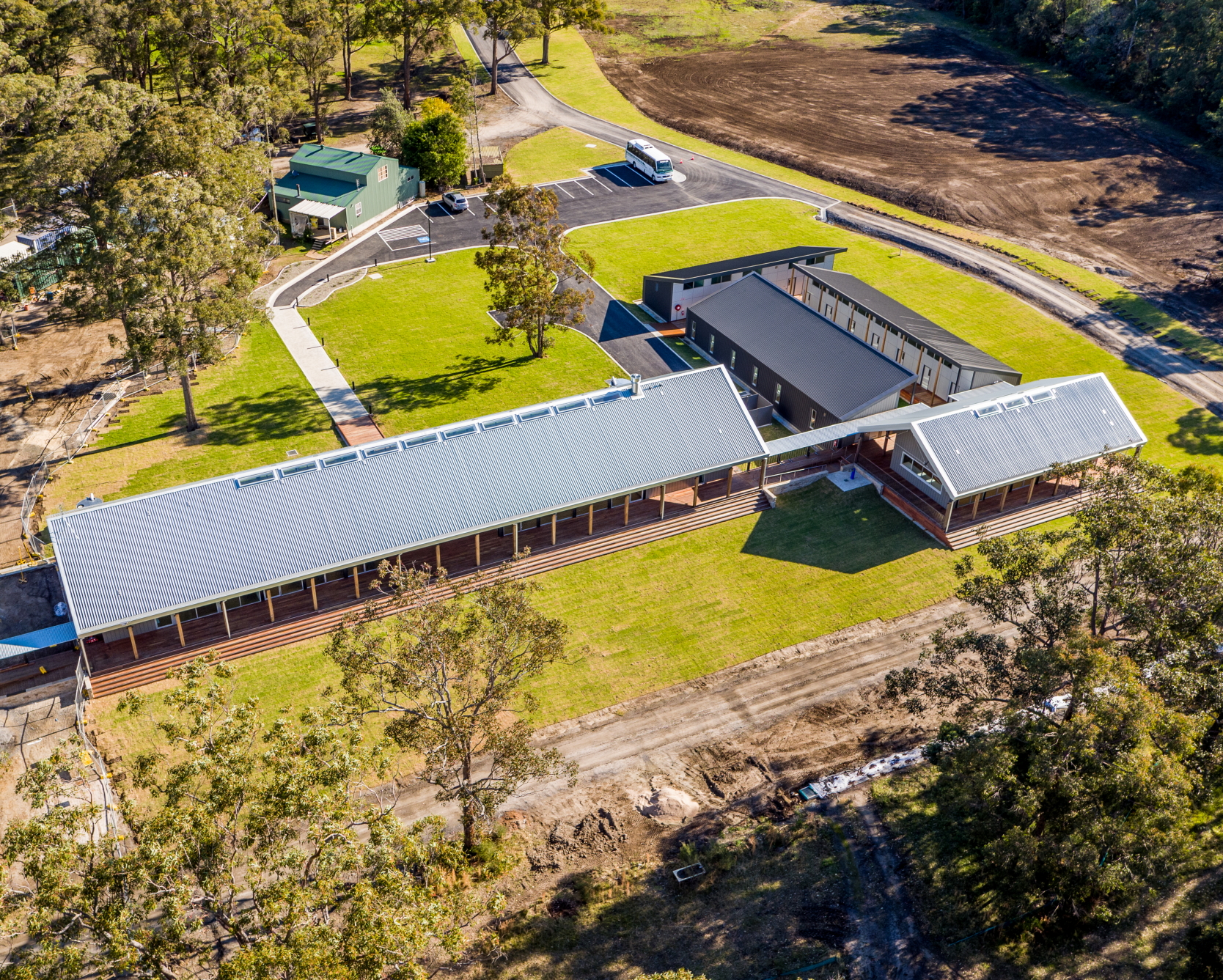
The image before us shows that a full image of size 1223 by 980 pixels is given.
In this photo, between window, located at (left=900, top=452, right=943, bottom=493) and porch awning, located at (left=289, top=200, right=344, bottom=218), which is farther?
porch awning, located at (left=289, top=200, right=344, bottom=218)

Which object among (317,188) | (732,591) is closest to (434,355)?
(317,188)

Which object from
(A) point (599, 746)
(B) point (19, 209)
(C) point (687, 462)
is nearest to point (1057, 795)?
(A) point (599, 746)

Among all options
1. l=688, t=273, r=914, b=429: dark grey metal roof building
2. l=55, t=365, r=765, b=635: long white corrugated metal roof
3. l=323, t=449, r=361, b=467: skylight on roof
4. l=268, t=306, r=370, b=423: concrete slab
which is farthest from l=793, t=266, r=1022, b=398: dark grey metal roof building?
l=323, t=449, r=361, b=467: skylight on roof

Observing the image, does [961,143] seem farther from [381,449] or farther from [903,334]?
[381,449]

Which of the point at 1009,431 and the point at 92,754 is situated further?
the point at 1009,431

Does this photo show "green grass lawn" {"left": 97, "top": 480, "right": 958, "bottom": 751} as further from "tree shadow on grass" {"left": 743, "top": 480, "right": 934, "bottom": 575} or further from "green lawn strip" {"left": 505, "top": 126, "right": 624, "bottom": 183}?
"green lawn strip" {"left": 505, "top": 126, "right": 624, "bottom": 183}

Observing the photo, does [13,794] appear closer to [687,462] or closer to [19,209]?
[687,462]
